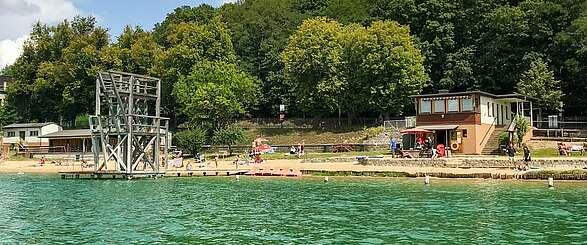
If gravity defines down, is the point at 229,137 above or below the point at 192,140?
above

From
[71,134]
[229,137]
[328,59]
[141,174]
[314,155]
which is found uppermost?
[328,59]

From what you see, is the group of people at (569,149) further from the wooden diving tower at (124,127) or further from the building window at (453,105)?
the wooden diving tower at (124,127)

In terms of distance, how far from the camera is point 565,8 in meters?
74.9

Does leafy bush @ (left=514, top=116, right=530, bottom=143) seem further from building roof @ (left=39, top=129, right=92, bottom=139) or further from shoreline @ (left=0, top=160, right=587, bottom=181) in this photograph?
building roof @ (left=39, top=129, right=92, bottom=139)

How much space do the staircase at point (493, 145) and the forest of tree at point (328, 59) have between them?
1181 centimetres

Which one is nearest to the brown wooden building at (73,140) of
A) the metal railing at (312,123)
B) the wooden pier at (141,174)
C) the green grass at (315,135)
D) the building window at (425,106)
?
the green grass at (315,135)

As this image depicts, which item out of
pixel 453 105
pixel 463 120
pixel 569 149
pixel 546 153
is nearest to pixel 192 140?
pixel 453 105

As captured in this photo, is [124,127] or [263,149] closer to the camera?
[124,127]

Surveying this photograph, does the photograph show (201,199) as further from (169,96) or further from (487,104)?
(169,96)

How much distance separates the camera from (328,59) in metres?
82.9

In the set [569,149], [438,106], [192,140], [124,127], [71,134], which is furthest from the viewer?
[71,134]

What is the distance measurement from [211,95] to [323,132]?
16196mm

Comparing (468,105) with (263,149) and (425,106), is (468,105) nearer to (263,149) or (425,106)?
(425,106)

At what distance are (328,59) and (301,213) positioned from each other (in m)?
55.8
